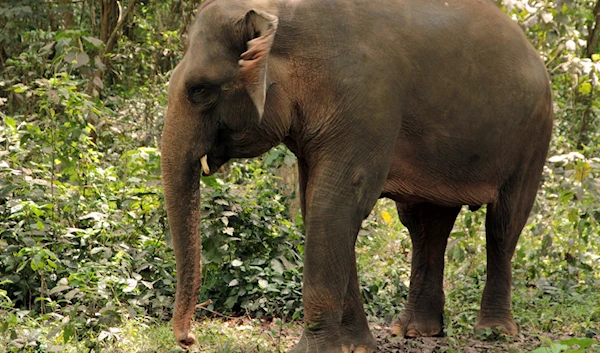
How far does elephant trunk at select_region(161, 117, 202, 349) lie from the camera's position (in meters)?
4.89

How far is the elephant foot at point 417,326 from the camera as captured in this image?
247 inches

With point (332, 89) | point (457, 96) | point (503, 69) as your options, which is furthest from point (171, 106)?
point (503, 69)

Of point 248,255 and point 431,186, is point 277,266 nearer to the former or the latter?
point 248,255

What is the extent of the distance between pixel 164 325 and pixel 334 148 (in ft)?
6.35

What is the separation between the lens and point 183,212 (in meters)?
4.91

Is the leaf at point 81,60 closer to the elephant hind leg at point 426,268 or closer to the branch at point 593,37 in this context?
the elephant hind leg at point 426,268

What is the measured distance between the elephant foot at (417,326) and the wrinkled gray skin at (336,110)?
70 cm

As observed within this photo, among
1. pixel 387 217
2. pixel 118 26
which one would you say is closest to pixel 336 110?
pixel 387 217

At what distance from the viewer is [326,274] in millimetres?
5004

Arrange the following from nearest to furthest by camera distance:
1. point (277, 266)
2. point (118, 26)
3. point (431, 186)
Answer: point (431, 186), point (277, 266), point (118, 26)

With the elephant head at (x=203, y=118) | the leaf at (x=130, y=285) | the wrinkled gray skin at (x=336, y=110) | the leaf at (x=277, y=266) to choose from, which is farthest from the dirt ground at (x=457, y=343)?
the elephant head at (x=203, y=118)

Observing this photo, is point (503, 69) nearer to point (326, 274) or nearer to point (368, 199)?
point (368, 199)

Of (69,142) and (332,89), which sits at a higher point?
(332,89)

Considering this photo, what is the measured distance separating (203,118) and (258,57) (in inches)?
18.6
